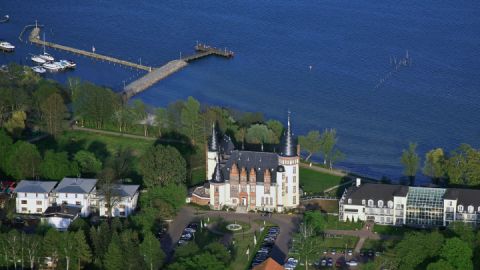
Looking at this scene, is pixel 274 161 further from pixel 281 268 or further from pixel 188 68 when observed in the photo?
pixel 188 68

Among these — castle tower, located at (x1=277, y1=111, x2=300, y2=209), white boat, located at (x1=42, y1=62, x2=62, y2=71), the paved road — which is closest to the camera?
the paved road

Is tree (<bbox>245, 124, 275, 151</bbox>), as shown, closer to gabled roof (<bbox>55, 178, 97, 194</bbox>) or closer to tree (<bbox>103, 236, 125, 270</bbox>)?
gabled roof (<bbox>55, 178, 97, 194</bbox>)

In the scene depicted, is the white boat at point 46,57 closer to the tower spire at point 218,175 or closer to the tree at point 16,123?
the tree at point 16,123

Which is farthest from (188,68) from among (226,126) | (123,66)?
(226,126)

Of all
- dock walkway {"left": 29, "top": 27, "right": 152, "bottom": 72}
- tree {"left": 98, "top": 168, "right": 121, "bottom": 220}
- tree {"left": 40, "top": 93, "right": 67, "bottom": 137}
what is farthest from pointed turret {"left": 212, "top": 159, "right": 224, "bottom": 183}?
dock walkway {"left": 29, "top": 27, "right": 152, "bottom": 72}

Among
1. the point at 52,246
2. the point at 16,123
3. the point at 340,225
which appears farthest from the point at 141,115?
the point at 52,246

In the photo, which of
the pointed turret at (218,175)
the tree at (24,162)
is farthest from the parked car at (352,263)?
the tree at (24,162)

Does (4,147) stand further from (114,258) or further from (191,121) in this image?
(114,258)

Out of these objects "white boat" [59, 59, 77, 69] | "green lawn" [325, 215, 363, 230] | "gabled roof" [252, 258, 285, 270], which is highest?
"white boat" [59, 59, 77, 69]
